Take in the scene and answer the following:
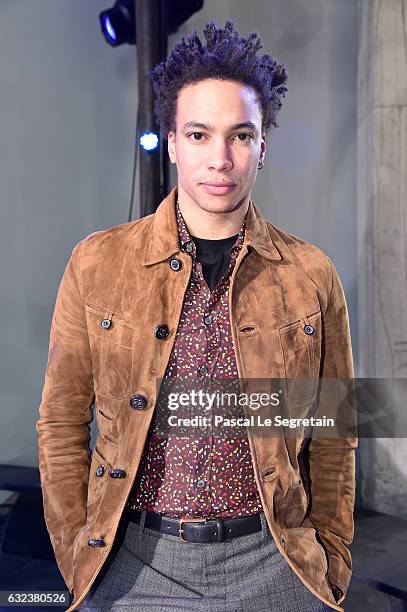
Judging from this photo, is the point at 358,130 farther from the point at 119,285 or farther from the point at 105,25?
the point at 119,285

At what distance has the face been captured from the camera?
1.41 m

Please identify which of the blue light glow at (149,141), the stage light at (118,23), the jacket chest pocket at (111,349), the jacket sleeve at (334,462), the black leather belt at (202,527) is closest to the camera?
the black leather belt at (202,527)

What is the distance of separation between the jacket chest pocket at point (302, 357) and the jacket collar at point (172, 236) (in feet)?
0.50

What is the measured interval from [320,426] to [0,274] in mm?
2408

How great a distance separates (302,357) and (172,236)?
36 centimetres

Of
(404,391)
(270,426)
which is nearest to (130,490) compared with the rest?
(270,426)

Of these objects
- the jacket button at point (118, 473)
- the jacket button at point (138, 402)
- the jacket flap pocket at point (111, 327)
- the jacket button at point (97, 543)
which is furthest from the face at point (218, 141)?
the jacket button at point (97, 543)

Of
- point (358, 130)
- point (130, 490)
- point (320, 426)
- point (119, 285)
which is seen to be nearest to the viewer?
point (130, 490)

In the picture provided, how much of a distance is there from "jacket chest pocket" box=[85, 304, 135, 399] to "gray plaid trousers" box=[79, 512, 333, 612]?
0.26m

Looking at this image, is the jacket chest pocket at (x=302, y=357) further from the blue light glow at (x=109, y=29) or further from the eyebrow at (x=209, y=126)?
the blue light glow at (x=109, y=29)

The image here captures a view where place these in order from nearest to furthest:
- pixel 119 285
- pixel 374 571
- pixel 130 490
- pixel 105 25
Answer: pixel 130 490
pixel 119 285
pixel 374 571
pixel 105 25

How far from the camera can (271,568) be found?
1.38 m

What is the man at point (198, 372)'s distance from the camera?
1.35 m

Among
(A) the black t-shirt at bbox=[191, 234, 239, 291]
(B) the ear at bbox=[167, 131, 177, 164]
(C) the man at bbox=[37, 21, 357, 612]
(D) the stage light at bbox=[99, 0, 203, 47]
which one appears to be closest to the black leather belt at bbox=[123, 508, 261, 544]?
(C) the man at bbox=[37, 21, 357, 612]
